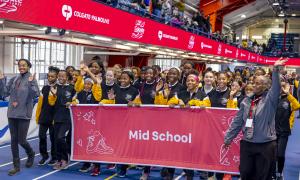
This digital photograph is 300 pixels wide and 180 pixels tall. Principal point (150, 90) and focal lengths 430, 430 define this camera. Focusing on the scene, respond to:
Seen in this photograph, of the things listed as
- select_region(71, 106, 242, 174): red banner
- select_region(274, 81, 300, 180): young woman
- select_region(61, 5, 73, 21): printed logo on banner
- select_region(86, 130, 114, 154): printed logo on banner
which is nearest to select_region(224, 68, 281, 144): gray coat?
select_region(71, 106, 242, 174): red banner

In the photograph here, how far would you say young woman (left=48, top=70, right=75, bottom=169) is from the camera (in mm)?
7375

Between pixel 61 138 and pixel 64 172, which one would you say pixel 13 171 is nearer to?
pixel 64 172

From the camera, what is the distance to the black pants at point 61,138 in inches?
289

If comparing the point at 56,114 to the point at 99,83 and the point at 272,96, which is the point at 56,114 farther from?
the point at 272,96

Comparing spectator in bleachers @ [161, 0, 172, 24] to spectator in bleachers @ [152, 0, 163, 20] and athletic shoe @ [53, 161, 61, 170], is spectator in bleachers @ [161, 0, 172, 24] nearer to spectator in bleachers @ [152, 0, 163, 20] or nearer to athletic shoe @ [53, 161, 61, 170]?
spectator in bleachers @ [152, 0, 163, 20]

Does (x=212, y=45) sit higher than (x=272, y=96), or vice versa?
(x=212, y=45)

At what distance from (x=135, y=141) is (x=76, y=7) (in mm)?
4061

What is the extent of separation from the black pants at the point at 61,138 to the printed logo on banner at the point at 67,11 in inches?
107

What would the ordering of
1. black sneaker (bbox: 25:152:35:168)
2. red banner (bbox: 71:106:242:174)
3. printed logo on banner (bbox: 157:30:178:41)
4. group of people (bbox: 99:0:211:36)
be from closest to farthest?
red banner (bbox: 71:106:242:174)
black sneaker (bbox: 25:152:35:168)
group of people (bbox: 99:0:211:36)
printed logo on banner (bbox: 157:30:178:41)

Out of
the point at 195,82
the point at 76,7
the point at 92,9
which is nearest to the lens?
the point at 195,82

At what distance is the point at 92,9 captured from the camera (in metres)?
10.3

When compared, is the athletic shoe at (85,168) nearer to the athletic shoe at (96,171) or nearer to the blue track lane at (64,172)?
the blue track lane at (64,172)

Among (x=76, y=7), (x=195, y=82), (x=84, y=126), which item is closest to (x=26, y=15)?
(x=76, y=7)

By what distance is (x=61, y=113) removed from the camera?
743cm
